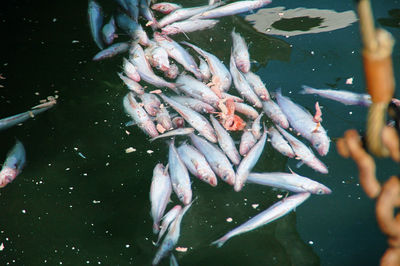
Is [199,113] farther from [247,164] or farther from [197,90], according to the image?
[247,164]

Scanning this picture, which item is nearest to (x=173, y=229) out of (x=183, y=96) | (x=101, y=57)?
(x=183, y=96)

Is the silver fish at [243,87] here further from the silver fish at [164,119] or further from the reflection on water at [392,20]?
the reflection on water at [392,20]

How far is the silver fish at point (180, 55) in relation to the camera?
2.81 m

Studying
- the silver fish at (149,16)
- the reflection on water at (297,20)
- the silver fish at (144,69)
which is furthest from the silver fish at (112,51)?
the reflection on water at (297,20)

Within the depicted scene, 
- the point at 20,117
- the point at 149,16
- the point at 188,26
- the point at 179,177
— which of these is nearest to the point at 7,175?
the point at 20,117

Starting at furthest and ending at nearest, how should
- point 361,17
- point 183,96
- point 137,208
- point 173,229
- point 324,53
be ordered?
point 324,53 < point 183,96 < point 137,208 < point 173,229 < point 361,17

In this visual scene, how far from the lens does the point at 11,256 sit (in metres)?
2.20

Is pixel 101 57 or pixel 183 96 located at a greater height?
pixel 101 57

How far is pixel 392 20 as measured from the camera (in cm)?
301

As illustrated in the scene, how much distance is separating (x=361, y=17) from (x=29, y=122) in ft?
8.73

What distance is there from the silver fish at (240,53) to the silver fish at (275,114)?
0.40 m

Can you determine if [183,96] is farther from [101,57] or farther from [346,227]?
[346,227]

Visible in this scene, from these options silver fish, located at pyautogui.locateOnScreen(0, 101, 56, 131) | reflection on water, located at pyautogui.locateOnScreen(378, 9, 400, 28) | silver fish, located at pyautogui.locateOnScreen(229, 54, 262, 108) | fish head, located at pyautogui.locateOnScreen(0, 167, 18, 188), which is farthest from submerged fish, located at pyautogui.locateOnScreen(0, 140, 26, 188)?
reflection on water, located at pyautogui.locateOnScreen(378, 9, 400, 28)

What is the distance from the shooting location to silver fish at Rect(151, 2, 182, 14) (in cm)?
322
